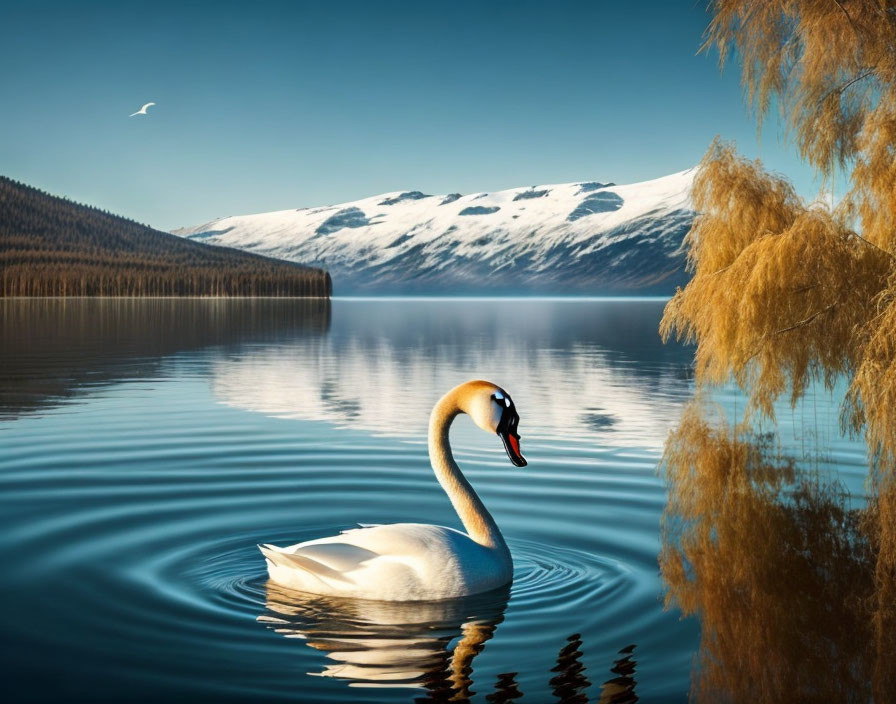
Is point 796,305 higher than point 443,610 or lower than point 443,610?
higher

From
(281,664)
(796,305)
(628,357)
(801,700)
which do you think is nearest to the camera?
(801,700)

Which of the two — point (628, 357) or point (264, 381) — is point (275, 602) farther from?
point (628, 357)

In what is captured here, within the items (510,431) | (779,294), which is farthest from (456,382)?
(510,431)

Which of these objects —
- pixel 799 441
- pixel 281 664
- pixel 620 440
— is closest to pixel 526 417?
pixel 620 440

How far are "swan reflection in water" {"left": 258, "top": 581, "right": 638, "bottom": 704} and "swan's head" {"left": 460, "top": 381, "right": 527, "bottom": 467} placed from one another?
1.40 metres

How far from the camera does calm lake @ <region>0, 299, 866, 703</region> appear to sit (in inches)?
307

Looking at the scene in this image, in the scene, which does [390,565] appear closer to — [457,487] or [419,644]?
[419,644]

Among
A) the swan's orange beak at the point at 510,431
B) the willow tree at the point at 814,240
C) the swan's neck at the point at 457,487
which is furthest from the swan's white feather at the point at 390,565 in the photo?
the willow tree at the point at 814,240

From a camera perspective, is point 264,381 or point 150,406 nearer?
point 150,406

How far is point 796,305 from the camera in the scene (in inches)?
723

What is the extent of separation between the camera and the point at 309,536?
12.3 m

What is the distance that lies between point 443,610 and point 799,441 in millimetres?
13306

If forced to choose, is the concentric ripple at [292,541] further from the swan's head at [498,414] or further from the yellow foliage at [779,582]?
the swan's head at [498,414]

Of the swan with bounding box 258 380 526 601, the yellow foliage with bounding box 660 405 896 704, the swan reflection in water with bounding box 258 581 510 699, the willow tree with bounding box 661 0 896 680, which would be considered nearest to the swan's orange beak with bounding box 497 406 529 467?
the swan with bounding box 258 380 526 601
